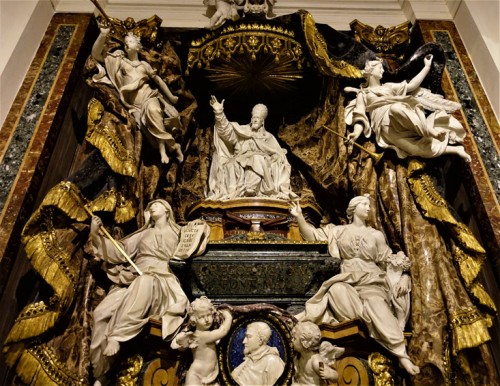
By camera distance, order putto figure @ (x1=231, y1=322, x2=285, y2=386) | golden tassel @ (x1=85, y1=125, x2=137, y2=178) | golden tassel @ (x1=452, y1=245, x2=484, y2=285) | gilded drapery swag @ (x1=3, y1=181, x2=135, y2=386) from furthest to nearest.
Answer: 1. golden tassel @ (x1=85, y1=125, x2=137, y2=178)
2. golden tassel @ (x1=452, y1=245, x2=484, y2=285)
3. gilded drapery swag @ (x1=3, y1=181, x2=135, y2=386)
4. putto figure @ (x1=231, y1=322, x2=285, y2=386)

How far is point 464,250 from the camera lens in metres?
4.50

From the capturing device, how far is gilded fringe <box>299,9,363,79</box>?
582cm

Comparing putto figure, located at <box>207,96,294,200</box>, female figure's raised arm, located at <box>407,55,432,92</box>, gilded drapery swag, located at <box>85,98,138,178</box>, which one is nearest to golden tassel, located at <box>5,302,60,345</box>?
gilded drapery swag, located at <box>85,98,138,178</box>

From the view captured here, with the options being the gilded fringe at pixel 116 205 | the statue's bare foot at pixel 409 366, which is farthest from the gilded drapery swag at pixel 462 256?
the gilded fringe at pixel 116 205

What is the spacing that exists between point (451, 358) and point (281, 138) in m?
3.35

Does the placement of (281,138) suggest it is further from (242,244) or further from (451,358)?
(451,358)

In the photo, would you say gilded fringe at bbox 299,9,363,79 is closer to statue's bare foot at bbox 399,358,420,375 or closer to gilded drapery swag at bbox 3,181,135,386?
gilded drapery swag at bbox 3,181,135,386

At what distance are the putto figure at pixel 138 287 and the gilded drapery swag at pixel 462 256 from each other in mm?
1990

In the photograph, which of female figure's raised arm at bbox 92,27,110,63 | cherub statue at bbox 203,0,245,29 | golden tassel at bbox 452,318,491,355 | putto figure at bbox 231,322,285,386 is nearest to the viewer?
putto figure at bbox 231,322,285,386

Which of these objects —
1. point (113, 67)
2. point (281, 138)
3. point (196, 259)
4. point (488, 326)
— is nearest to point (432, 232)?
point (488, 326)

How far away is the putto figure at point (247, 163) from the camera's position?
18.1 ft

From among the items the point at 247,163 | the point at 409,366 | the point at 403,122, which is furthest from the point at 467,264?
the point at 247,163

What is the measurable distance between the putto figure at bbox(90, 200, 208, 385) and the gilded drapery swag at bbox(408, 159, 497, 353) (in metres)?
1.99

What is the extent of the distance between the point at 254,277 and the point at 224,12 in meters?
3.35
